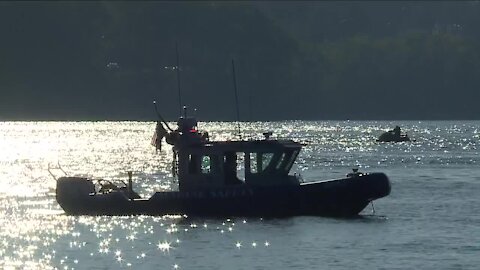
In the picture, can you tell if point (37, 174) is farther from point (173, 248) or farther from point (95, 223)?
point (173, 248)

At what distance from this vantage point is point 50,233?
7462cm

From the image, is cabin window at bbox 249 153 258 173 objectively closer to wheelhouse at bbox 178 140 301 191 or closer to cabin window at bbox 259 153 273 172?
wheelhouse at bbox 178 140 301 191

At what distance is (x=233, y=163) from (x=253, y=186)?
162 cm

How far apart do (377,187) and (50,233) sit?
16297mm

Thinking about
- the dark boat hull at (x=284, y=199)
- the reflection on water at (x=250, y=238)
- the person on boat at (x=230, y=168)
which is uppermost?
the person on boat at (x=230, y=168)

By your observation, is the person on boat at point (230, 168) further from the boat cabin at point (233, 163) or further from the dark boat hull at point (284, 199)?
the dark boat hull at point (284, 199)

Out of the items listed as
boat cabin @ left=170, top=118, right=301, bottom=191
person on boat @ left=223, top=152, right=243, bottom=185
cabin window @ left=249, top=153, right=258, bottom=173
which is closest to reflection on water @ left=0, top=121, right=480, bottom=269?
person on boat @ left=223, top=152, right=243, bottom=185

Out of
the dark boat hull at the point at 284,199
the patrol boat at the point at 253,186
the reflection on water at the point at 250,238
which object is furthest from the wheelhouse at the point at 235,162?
the reflection on water at the point at 250,238

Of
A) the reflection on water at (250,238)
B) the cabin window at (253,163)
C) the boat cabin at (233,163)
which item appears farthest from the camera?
the cabin window at (253,163)

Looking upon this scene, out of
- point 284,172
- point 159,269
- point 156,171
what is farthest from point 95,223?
point 156,171

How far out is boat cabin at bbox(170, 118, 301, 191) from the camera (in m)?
77.1

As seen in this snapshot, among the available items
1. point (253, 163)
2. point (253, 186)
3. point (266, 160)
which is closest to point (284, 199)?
point (253, 186)

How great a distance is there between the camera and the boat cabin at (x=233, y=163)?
253ft

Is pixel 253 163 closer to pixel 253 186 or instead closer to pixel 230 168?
pixel 230 168
